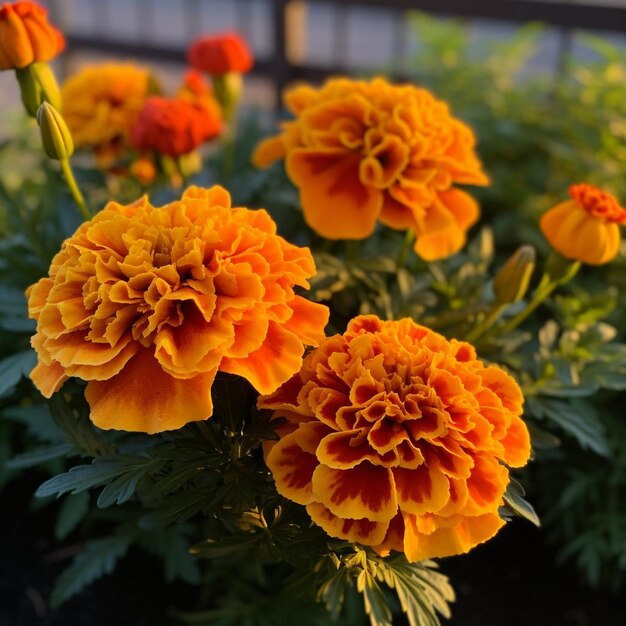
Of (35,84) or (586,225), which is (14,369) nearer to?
(35,84)

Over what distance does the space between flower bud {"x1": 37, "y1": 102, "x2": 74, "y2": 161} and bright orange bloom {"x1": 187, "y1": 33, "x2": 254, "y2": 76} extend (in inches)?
23.8

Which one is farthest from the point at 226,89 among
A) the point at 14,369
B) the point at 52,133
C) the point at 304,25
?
the point at 304,25

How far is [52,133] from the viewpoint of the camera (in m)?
0.92

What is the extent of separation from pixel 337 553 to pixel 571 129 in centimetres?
147

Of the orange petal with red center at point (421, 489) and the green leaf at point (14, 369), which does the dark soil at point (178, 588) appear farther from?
the orange petal with red center at point (421, 489)

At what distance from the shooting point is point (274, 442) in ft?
2.70

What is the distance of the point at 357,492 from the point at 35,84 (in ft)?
2.26

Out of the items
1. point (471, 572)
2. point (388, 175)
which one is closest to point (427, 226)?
point (388, 175)

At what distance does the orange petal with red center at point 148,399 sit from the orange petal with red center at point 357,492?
0.12 m

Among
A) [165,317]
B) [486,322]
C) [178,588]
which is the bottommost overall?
[178,588]

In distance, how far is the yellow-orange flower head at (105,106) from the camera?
1.49 meters

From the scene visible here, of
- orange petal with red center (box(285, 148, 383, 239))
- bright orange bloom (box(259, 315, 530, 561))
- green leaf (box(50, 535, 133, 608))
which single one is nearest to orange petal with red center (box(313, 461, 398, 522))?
bright orange bloom (box(259, 315, 530, 561))

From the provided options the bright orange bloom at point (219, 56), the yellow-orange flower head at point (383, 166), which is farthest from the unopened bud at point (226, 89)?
the yellow-orange flower head at point (383, 166)

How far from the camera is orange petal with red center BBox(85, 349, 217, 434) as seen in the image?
0.70m
